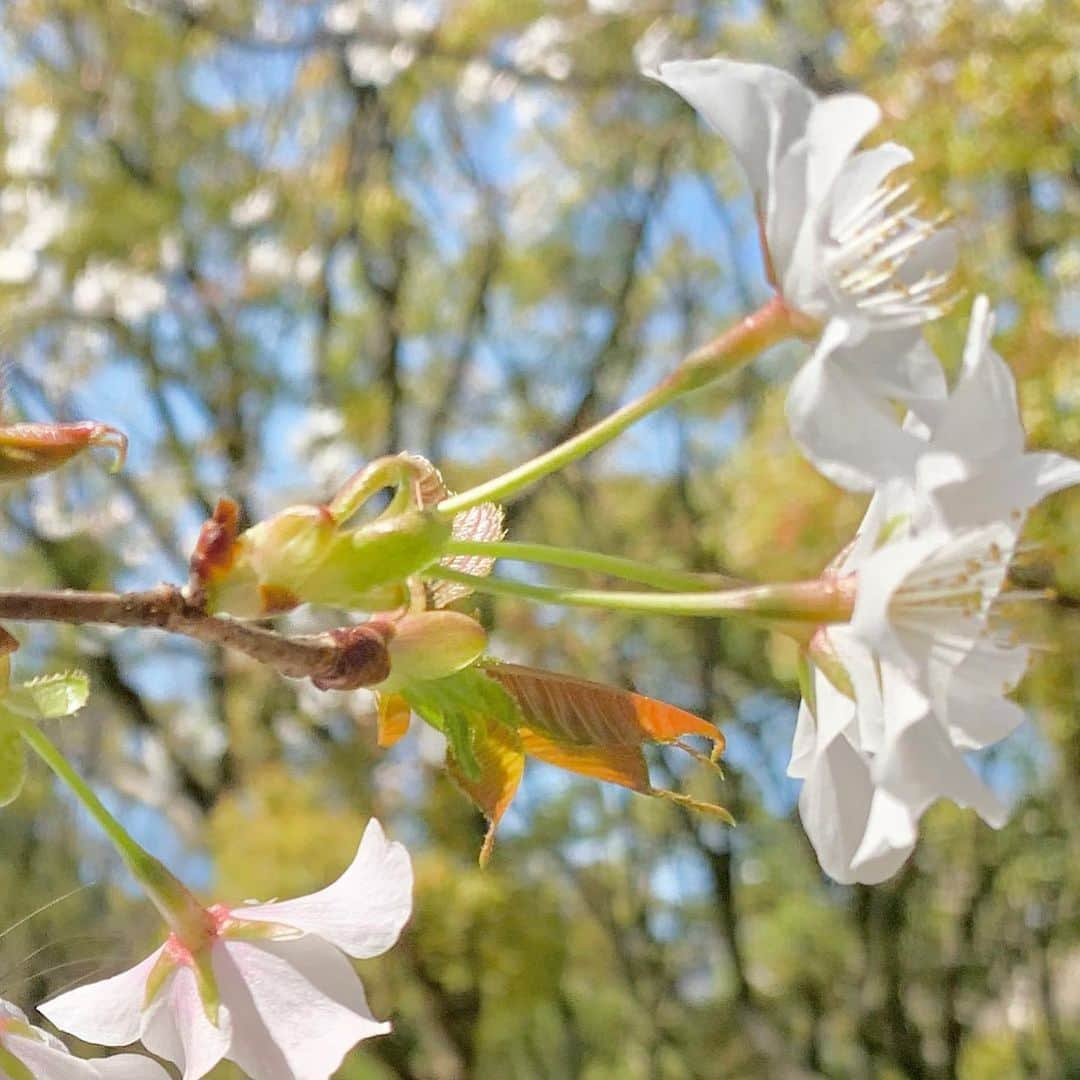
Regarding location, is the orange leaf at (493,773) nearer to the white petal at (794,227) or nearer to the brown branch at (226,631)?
the brown branch at (226,631)

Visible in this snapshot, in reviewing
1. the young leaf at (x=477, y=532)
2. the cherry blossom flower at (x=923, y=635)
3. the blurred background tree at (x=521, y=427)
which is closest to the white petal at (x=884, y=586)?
the cherry blossom flower at (x=923, y=635)

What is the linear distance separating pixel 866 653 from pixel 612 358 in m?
2.70

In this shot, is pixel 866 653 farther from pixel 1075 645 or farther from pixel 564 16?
pixel 564 16

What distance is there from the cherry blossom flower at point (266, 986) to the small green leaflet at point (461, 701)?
34 mm

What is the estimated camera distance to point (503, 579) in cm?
32

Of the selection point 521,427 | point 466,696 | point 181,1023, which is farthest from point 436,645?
point 521,427

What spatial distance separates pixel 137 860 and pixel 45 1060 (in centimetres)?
7

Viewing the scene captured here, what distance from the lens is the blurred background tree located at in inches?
71.6

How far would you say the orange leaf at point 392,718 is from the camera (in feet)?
1.15

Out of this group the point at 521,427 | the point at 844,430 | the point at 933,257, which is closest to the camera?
the point at 844,430

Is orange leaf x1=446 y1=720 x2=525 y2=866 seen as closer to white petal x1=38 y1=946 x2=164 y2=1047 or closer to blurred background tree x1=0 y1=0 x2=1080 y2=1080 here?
white petal x1=38 y1=946 x2=164 y2=1047

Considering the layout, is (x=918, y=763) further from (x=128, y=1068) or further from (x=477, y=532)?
(x=128, y=1068)

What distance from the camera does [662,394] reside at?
0.34 metres

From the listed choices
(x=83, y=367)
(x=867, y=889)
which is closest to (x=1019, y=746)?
(x=867, y=889)
